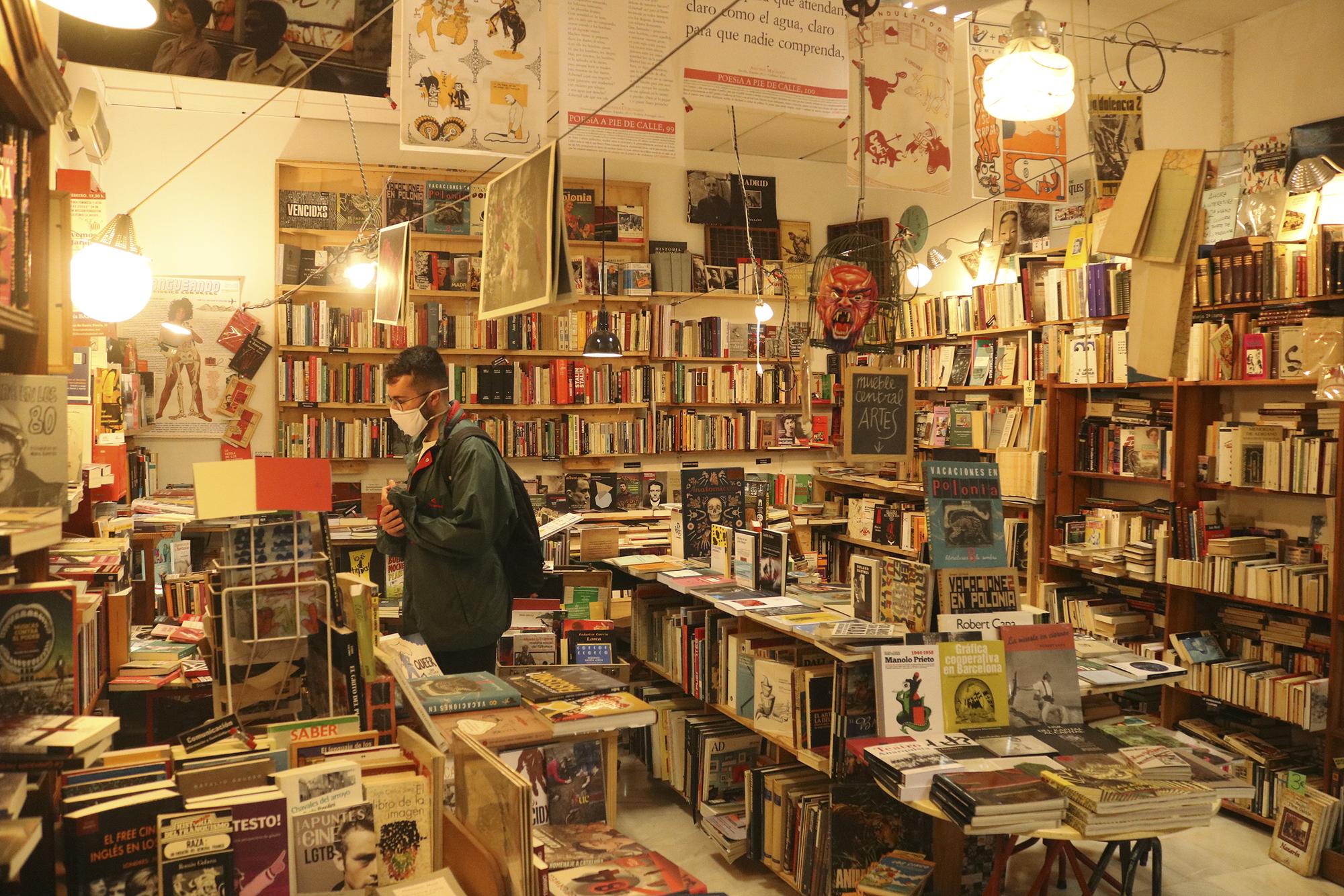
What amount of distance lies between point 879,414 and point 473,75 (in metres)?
1.97

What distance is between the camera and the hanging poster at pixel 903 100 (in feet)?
13.0

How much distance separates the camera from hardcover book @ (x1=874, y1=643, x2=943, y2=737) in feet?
9.80

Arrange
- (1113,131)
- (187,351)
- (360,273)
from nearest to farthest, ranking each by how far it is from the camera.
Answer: (1113,131) < (360,273) < (187,351)

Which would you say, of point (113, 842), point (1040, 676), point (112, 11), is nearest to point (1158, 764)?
point (1040, 676)

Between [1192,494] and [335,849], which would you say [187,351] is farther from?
[1192,494]

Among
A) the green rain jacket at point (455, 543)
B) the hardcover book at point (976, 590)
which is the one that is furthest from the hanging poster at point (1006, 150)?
the green rain jacket at point (455, 543)

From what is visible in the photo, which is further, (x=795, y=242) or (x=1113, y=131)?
(x=795, y=242)

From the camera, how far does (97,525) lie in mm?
3941

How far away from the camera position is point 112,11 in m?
1.65

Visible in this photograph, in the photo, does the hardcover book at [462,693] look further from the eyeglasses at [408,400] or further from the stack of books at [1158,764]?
the stack of books at [1158,764]

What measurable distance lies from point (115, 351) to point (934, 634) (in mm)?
5439

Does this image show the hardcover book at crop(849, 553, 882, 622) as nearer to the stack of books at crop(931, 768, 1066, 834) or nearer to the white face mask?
the stack of books at crop(931, 768, 1066, 834)

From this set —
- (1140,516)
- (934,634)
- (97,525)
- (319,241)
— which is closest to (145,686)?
(97,525)

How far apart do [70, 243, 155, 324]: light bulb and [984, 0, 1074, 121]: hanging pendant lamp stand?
2942 mm
